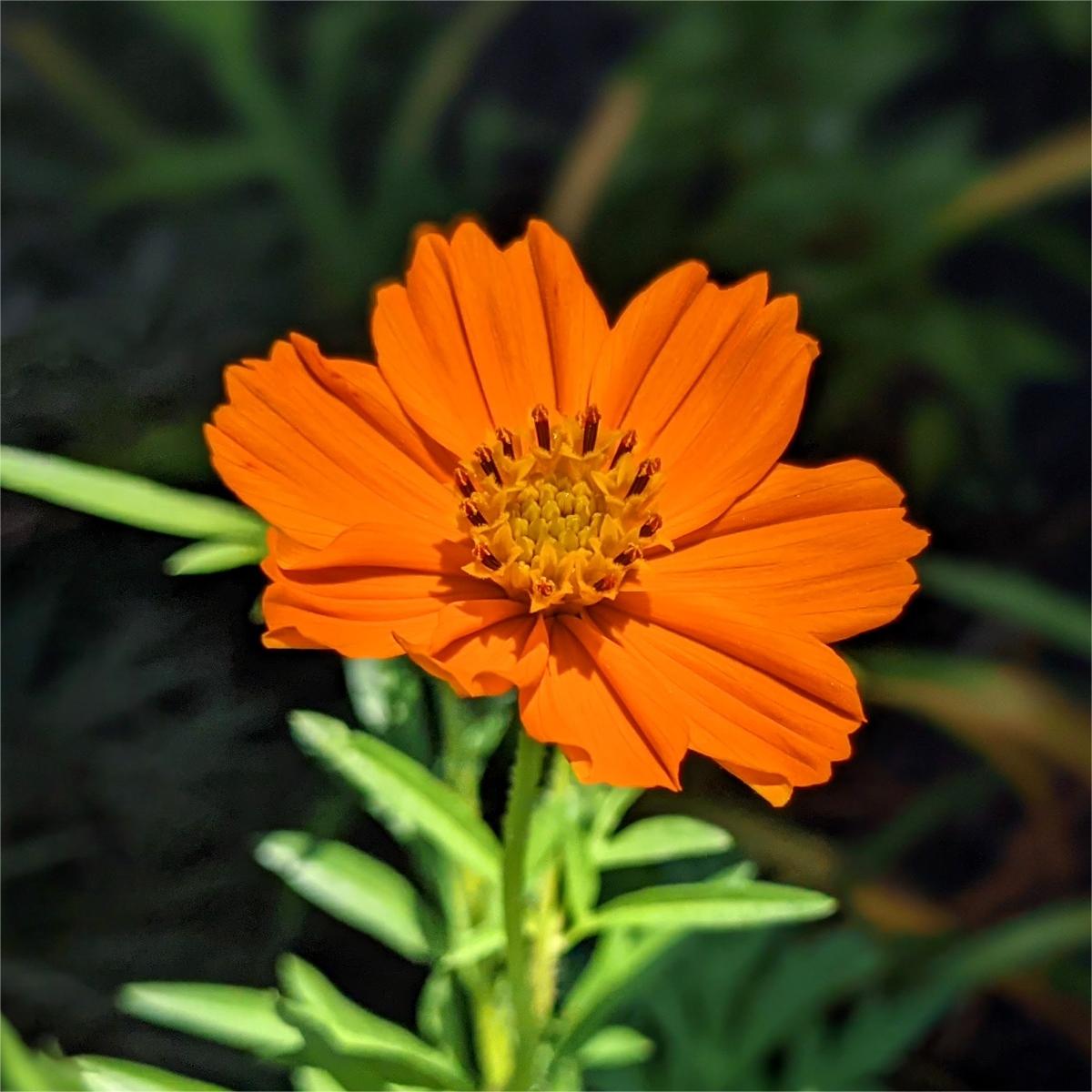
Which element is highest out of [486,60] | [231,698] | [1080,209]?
[486,60]

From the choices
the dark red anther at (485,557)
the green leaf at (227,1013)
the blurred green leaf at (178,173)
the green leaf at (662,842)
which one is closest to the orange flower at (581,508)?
the dark red anther at (485,557)

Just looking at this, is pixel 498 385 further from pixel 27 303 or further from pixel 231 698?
pixel 27 303

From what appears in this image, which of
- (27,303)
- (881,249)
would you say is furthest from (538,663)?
(881,249)

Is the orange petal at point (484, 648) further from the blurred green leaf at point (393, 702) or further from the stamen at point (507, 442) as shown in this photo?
the blurred green leaf at point (393, 702)

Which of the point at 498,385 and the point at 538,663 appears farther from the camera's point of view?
→ the point at 498,385

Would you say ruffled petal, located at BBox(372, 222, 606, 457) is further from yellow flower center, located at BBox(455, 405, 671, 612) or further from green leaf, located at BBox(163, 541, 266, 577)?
green leaf, located at BBox(163, 541, 266, 577)

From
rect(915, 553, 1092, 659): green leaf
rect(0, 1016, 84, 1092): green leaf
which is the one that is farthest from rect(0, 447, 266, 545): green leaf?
rect(915, 553, 1092, 659): green leaf
